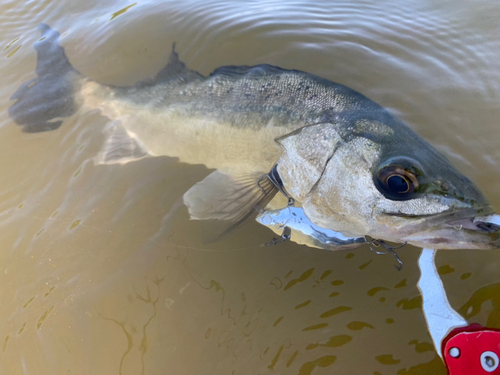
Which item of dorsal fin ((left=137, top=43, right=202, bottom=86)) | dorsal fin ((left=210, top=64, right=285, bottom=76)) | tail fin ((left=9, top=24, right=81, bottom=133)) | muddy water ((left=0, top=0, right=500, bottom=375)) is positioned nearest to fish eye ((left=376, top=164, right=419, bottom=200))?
muddy water ((left=0, top=0, right=500, bottom=375))

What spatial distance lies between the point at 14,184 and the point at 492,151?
420cm

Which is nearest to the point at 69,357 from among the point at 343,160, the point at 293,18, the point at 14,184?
the point at 14,184

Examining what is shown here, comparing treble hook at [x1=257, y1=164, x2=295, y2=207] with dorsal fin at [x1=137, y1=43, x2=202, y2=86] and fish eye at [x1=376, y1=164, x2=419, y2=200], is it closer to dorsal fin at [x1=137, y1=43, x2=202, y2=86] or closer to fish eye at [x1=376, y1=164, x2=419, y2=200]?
fish eye at [x1=376, y1=164, x2=419, y2=200]

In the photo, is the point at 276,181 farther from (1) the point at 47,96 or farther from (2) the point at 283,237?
(1) the point at 47,96

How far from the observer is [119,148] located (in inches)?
116

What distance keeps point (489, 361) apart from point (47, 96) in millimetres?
4306

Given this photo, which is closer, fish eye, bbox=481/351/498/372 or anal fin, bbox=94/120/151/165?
fish eye, bbox=481/351/498/372

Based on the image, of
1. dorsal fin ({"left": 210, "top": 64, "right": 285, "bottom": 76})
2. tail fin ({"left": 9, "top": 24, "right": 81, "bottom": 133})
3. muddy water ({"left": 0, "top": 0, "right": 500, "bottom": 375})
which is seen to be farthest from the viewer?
tail fin ({"left": 9, "top": 24, "right": 81, "bottom": 133})

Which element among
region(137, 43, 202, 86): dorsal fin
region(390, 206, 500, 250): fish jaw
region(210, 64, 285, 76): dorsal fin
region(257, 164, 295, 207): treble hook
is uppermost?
region(210, 64, 285, 76): dorsal fin

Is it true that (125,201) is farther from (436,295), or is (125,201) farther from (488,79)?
(488,79)

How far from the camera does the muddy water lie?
6.28ft

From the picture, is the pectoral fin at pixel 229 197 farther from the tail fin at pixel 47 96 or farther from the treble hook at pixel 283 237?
the tail fin at pixel 47 96

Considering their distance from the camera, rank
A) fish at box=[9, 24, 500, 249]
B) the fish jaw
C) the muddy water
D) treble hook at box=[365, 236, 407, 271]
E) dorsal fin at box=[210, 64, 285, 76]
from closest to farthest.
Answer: the fish jaw, fish at box=[9, 24, 500, 249], the muddy water, treble hook at box=[365, 236, 407, 271], dorsal fin at box=[210, 64, 285, 76]

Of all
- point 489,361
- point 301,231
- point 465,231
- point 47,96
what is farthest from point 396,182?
point 47,96
